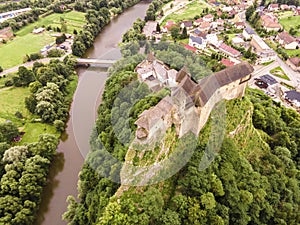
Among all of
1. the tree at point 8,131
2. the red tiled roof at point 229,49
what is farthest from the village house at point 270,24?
the tree at point 8,131

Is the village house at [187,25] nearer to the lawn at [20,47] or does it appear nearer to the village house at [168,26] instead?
the village house at [168,26]

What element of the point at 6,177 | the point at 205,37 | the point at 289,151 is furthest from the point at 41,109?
the point at 205,37

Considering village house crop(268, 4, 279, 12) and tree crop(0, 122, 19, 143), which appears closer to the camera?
tree crop(0, 122, 19, 143)

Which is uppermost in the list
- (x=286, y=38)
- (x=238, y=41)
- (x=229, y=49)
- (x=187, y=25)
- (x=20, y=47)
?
(x=286, y=38)

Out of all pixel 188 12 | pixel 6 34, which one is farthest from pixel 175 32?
pixel 6 34

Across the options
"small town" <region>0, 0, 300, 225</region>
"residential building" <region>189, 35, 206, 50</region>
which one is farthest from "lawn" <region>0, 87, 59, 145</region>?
"residential building" <region>189, 35, 206, 50</region>

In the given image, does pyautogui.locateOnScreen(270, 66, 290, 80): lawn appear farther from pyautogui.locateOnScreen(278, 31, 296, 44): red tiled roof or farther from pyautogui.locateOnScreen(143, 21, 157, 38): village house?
pyautogui.locateOnScreen(143, 21, 157, 38): village house

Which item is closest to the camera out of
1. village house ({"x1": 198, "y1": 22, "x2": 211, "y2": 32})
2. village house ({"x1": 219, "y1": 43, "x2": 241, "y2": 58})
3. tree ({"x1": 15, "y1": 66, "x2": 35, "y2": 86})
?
tree ({"x1": 15, "y1": 66, "x2": 35, "y2": 86})

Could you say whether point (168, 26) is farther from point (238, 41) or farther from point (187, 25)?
point (238, 41)

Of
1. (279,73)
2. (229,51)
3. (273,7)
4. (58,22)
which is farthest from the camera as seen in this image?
(273,7)
